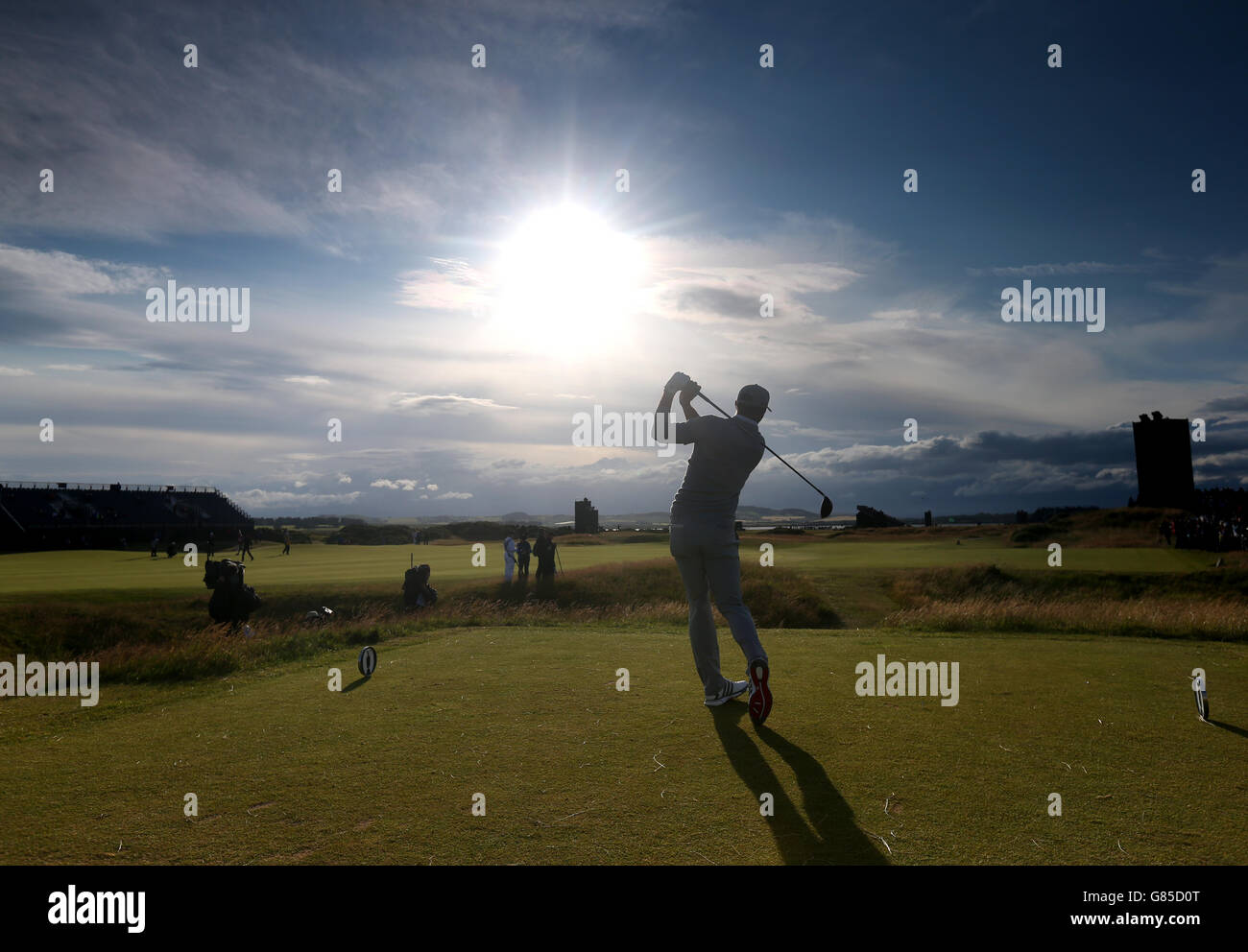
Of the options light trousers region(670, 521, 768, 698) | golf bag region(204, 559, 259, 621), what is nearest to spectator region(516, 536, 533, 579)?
golf bag region(204, 559, 259, 621)

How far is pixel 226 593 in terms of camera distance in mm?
18922

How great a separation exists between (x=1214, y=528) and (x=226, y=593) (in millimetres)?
56157

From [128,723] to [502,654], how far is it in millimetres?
4743

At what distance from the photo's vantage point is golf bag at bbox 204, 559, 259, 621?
61.4ft

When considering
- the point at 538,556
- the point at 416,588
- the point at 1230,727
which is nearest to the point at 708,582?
the point at 1230,727

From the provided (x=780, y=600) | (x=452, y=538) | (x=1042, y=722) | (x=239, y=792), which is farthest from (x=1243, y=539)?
(x=452, y=538)

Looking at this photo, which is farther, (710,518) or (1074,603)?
(1074,603)

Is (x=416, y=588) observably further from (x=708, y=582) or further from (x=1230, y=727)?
(x=1230, y=727)

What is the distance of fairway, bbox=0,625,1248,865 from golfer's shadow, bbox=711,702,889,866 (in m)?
0.02

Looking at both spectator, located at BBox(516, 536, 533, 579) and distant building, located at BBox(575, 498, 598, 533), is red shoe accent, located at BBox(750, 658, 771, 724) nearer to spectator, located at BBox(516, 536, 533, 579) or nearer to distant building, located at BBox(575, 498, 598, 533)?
spectator, located at BBox(516, 536, 533, 579)

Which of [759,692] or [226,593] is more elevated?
[759,692]

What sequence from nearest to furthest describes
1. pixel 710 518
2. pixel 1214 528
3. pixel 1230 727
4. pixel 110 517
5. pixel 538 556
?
pixel 1230 727 < pixel 710 518 < pixel 538 556 < pixel 1214 528 < pixel 110 517
